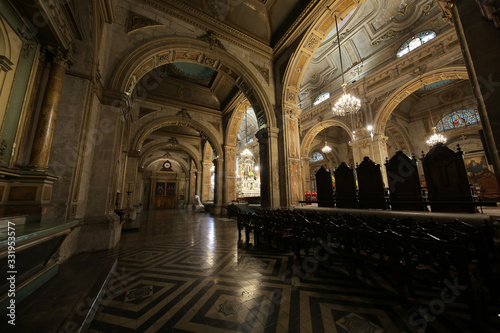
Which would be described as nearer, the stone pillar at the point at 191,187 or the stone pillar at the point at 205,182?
the stone pillar at the point at 205,182

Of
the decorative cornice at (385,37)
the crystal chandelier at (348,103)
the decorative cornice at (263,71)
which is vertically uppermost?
the decorative cornice at (385,37)

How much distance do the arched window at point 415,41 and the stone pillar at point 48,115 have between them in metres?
12.8

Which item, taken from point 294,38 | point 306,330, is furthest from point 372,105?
point 306,330

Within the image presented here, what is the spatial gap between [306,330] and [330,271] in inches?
50.1

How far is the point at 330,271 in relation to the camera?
97.3 inches

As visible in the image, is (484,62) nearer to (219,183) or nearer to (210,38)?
(210,38)

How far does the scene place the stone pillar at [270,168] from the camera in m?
6.35

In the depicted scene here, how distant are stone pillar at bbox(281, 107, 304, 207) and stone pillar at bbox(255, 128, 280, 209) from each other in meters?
0.34

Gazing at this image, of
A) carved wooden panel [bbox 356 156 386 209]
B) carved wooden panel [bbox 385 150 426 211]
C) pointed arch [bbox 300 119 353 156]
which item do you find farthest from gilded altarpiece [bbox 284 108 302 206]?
pointed arch [bbox 300 119 353 156]

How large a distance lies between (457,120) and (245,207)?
15.6 metres

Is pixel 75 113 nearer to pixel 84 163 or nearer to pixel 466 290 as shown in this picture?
pixel 84 163

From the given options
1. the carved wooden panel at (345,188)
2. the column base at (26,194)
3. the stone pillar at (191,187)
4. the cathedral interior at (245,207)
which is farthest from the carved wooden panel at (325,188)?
the stone pillar at (191,187)

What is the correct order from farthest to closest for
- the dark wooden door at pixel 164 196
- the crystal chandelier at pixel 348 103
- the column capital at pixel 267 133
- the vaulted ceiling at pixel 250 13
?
the dark wooden door at pixel 164 196 < the crystal chandelier at pixel 348 103 < the column capital at pixel 267 133 < the vaulted ceiling at pixel 250 13

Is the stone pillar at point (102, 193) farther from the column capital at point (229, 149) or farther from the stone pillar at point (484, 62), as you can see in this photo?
the column capital at point (229, 149)
